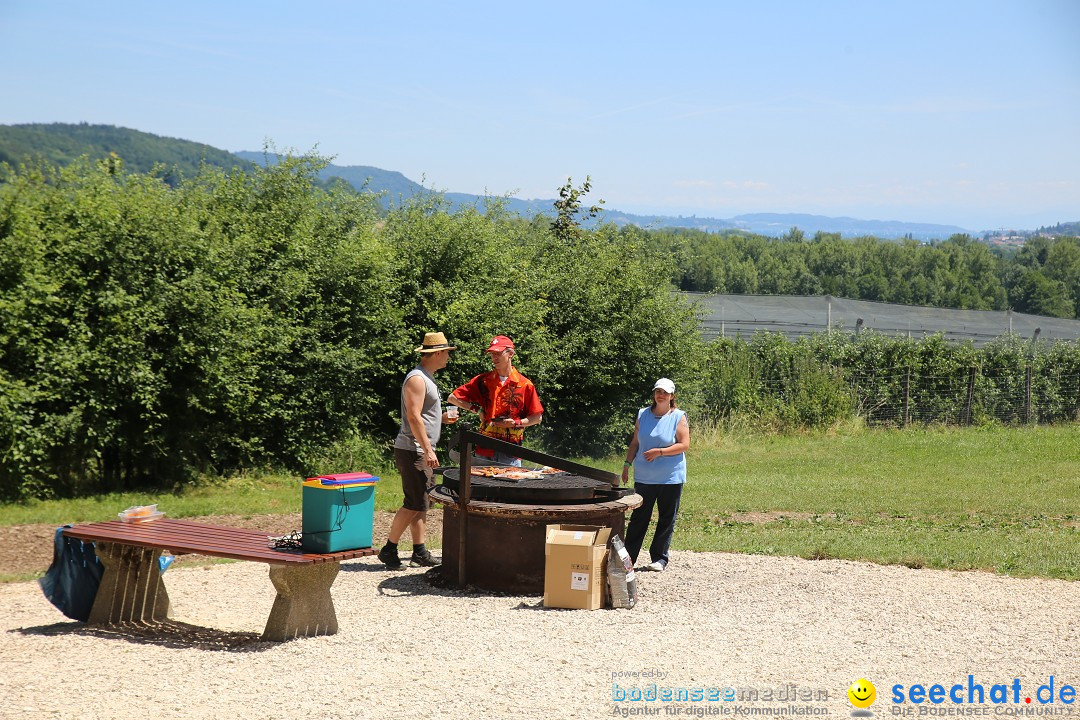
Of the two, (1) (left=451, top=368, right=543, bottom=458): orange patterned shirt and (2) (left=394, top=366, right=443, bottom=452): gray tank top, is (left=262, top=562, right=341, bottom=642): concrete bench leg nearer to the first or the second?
(2) (left=394, top=366, right=443, bottom=452): gray tank top

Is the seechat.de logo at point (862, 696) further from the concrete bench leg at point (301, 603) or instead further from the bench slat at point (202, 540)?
the concrete bench leg at point (301, 603)

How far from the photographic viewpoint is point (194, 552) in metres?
6.46

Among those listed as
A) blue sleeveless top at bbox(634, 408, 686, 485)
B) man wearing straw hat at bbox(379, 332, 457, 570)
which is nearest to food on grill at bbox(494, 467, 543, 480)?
man wearing straw hat at bbox(379, 332, 457, 570)

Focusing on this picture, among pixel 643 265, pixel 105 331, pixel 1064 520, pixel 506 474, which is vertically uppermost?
pixel 643 265

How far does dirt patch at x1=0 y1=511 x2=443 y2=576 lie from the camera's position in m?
9.41

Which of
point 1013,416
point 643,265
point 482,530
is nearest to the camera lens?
point 482,530

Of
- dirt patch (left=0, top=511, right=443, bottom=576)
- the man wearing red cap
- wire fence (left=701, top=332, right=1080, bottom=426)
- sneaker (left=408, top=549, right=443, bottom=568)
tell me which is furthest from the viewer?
wire fence (left=701, top=332, right=1080, bottom=426)

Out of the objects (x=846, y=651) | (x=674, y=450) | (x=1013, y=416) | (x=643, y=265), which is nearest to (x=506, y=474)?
(x=674, y=450)

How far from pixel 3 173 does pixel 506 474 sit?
8.35 meters

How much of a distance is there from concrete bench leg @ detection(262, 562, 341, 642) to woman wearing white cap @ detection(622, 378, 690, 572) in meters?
2.86

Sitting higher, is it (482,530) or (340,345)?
(340,345)

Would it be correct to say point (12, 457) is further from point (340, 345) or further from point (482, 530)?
point (482, 530)

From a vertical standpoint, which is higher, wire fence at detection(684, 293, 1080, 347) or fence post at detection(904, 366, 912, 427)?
wire fence at detection(684, 293, 1080, 347)

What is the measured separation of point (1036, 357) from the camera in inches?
949
